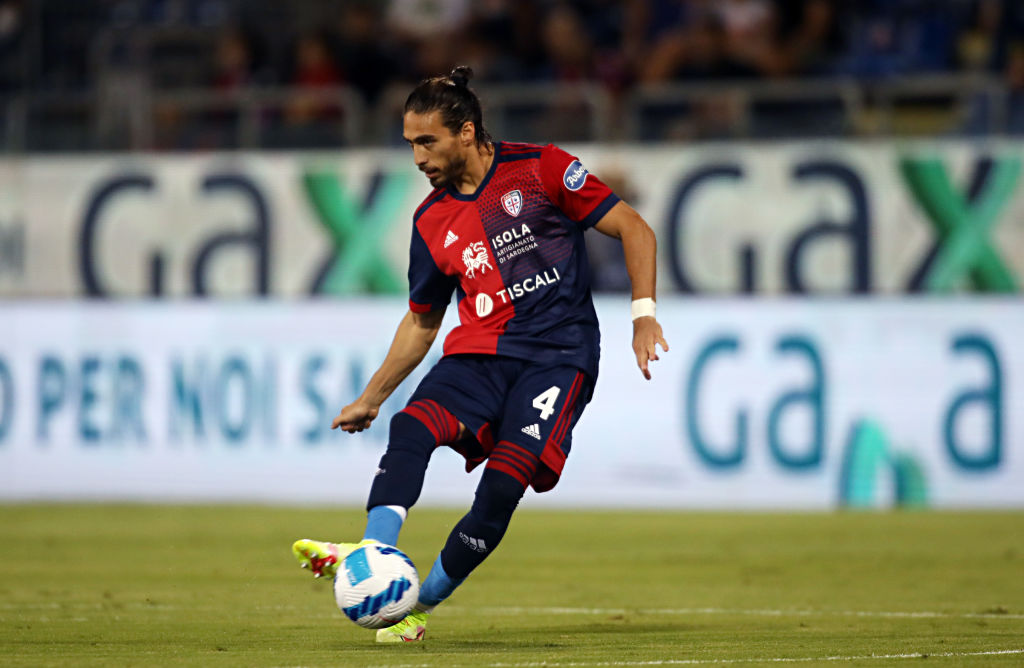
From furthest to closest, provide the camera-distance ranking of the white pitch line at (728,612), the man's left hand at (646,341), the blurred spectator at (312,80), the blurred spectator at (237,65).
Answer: the blurred spectator at (237,65), the blurred spectator at (312,80), the white pitch line at (728,612), the man's left hand at (646,341)

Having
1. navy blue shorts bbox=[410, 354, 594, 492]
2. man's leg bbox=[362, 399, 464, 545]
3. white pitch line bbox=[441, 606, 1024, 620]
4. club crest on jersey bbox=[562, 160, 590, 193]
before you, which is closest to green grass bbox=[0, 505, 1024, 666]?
white pitch line bbox=[441, 606, 1024, 620]

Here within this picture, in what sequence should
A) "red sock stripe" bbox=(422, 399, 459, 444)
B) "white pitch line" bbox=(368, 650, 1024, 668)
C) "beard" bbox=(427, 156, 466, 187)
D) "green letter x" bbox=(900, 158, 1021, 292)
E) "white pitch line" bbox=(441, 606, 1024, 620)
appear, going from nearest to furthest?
"white pitch line" bbox=(368, 650, 1024, 668) < "red sock stripe" bbox=(422, 399, 459, 444) < "beard" bbox=(427, 156, 466, 187) < "white pitch line" bbox=(441, 606, 1024, 620) < "green letter x" bbox=(900, 158, 1021, 292)

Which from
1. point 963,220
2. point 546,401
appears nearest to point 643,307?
point 546,401

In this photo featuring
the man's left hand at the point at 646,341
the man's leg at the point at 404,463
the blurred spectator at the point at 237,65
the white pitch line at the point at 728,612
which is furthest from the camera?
the blurred spectator at the point at 237,65

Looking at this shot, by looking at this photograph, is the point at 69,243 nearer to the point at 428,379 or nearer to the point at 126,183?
the point at 126,183

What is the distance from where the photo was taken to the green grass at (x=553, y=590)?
240 inches

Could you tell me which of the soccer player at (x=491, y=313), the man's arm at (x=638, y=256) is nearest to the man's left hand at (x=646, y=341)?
the man's arm at (x=638, y=256)

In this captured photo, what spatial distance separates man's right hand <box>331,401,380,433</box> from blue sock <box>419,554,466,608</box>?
2.02 feet

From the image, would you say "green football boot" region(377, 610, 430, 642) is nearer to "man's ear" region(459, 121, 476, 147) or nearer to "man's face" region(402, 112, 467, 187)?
"man's face" region(402, 112, 467, 187)

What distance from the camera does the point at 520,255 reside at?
6383 mm

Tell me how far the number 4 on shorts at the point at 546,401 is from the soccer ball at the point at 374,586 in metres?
0.88

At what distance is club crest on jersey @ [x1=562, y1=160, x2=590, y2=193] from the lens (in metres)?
6.30

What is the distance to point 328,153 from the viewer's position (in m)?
15.7

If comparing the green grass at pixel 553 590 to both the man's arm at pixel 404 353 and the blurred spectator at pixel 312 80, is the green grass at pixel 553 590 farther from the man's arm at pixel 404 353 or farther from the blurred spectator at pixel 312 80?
the blurred spectator at pixel 312 80
